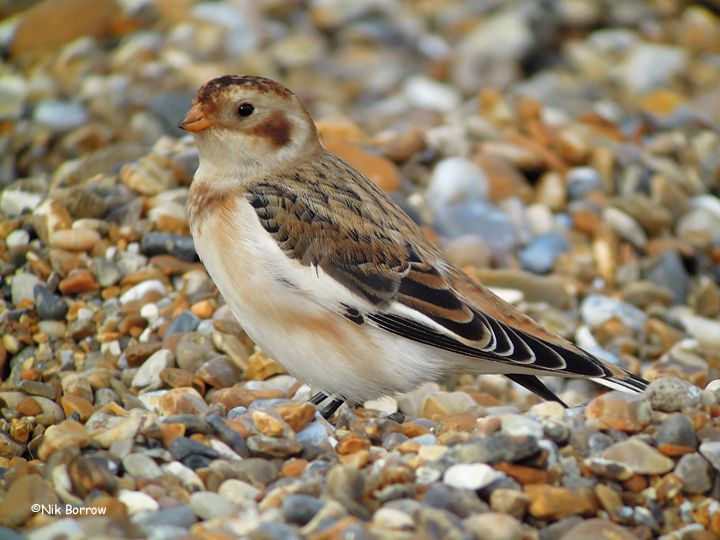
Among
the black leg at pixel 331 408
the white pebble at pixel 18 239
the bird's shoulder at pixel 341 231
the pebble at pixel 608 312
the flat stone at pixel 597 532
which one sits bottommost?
the pebble at pixel 608 312

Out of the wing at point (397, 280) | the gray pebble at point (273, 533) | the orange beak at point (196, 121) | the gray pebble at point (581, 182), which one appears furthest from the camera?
the gray pebble at point (581, 182)

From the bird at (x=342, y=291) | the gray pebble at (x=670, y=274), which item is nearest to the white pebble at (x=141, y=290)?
the bird at (x=342, y=291)

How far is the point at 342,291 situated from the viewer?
3.94 meters

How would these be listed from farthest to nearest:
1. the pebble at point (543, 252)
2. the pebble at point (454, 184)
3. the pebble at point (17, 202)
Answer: the pebble at point (454, 184) < the pebble at point (543, 252) < the pebble at point (17, 202)

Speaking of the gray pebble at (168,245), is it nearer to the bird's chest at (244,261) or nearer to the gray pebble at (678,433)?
the bird's chest at (244,261)

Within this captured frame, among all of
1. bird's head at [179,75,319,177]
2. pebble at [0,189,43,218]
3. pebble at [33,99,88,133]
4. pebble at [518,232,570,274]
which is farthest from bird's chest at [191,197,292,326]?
pebble at [33,99,88,133]

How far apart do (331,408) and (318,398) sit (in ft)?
0.47

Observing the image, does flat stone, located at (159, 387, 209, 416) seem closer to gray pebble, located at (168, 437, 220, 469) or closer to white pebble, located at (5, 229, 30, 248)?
gray pebble, located at (168, 437, 220, 469)

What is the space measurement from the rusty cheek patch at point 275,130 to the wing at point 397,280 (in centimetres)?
19

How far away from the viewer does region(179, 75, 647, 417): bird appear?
3.94 meters

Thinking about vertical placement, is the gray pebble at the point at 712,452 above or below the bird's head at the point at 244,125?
below

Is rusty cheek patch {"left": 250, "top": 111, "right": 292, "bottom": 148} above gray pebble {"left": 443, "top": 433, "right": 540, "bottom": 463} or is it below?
above

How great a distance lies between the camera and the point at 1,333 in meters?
4.71

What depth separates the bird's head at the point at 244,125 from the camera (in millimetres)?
4168
